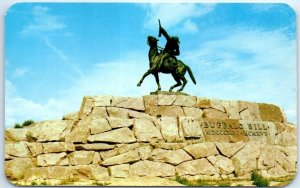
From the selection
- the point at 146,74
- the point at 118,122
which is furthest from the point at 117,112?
the point at 146,74

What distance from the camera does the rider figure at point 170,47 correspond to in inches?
485

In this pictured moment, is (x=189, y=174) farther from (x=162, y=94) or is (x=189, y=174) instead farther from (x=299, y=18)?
(x=299, y=18)

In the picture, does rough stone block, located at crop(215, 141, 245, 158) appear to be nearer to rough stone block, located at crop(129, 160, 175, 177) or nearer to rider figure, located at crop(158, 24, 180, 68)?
rough stone block, located at crop(129, 160, 175, 177)

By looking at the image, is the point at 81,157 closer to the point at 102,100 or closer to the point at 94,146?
the point at 94,146

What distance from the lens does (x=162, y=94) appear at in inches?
498

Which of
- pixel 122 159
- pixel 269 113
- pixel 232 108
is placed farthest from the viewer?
pixel 269 113

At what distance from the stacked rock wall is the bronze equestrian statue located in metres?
0.36

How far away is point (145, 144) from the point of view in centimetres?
1222

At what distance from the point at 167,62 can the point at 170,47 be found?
0.29m

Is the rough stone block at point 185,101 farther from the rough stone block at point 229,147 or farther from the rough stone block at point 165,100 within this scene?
the rough stone block at point 229,147

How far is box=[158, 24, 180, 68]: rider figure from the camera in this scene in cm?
1231

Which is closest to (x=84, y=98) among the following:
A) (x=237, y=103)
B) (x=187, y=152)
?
(x=187, y=152)

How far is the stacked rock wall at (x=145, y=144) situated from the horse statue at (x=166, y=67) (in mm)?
318

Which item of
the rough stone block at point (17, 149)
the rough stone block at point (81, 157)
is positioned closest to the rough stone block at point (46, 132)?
the rough stone block at point (17, 149)
